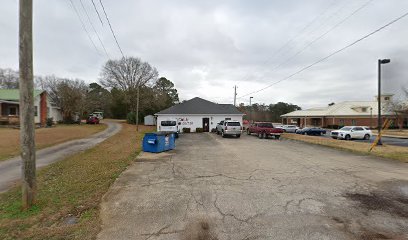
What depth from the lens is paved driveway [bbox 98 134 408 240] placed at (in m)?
4.23

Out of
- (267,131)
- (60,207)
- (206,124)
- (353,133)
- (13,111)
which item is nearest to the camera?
(60,207)

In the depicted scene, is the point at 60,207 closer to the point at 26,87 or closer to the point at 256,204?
the point at 26,87

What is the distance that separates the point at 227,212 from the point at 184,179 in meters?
3.02

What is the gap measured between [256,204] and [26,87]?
17.7ft

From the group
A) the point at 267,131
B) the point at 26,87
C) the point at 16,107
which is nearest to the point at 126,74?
the point at 16,107

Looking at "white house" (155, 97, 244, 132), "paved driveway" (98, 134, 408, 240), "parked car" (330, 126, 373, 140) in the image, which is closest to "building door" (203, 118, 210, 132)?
"white house" (155, 97, 244, 132)

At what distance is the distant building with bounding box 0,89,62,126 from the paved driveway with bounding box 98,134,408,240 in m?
30.1

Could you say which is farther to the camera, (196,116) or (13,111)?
(196,116)

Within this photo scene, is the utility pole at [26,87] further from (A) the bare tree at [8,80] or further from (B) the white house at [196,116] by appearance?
(A) the bare tree at [8,80]

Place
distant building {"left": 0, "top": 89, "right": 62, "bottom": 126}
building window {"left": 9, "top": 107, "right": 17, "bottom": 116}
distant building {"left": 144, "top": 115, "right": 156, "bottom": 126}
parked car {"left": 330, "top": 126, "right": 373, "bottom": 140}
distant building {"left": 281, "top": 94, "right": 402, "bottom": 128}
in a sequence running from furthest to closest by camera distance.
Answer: distant building {"left": 144, "top": 115, "right": 156, "bottom": 126}
distant building {"left": 281, "top": 94, "right": 402, "bottom": 128}
building window {"left": 9, "top": 107, "right": 17, "bottom": 116}
distant building {"left": 0, "top": 89, "right": 62, "bottom": 126}
parked car {"left": 330, "top": 126, "right": 373, "bottom": 140}

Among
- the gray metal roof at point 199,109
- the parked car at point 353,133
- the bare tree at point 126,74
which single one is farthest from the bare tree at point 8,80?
the parked car at point 353,133

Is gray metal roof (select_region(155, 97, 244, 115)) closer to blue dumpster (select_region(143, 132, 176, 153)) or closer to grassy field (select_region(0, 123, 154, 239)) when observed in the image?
blue dumpster (select_region(143, 132, 176, 153))

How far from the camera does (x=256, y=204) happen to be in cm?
555

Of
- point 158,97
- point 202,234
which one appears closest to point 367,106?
point 158,97
